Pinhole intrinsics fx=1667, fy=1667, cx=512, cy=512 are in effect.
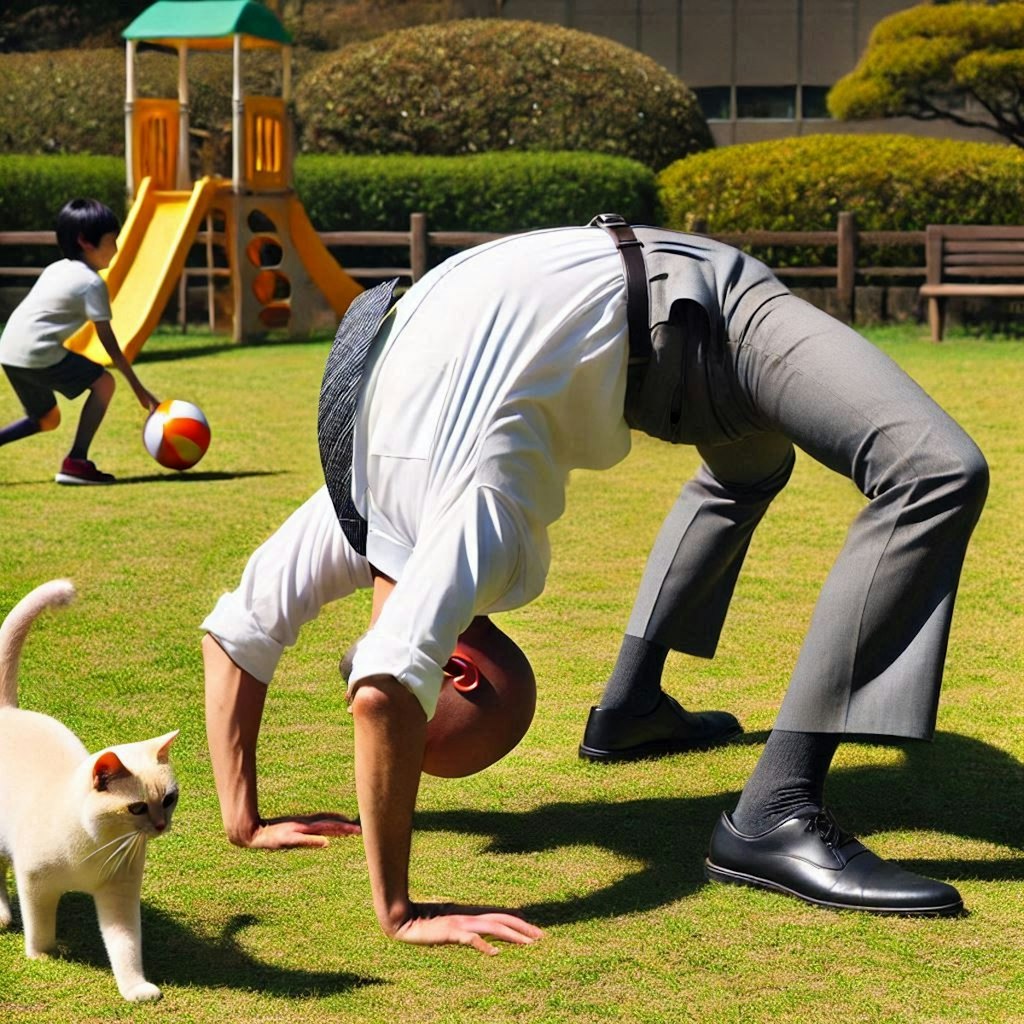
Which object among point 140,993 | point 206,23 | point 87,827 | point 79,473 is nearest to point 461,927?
point 140,993

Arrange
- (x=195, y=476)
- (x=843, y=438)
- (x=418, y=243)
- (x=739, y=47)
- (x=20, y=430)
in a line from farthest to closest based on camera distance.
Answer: (x=739, y=47) < (x=418, y=243) < (x=20, y=430) < (x=195, y=476) < (x=843, y=438)

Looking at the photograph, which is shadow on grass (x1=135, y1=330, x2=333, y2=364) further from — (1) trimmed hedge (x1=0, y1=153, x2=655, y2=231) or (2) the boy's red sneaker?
(2) the boy's red sneaker

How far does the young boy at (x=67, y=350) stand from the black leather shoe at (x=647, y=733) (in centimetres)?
494

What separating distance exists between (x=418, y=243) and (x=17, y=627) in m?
14.5

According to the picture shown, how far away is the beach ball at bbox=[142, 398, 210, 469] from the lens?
8711 mm

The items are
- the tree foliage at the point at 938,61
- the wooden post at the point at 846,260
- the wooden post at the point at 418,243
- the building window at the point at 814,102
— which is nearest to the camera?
the wooden post at the point at 846,260

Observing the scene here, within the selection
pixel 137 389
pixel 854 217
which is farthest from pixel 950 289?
pixel 137 389

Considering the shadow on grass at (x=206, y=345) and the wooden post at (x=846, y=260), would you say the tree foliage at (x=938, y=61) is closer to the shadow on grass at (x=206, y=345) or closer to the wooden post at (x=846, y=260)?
the wooden post at (x=846, y=260)

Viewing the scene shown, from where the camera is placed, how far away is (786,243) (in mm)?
17297

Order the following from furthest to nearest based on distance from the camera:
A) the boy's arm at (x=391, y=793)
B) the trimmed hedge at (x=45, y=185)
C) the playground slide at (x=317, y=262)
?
the trimmed hedge at (x=45, y=185)
the playground slide at (x=317, y=262)
the boy's arm at (x=391, y=793)

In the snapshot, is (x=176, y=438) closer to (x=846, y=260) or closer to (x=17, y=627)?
(x=17, y=627)

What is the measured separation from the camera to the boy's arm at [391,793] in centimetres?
310

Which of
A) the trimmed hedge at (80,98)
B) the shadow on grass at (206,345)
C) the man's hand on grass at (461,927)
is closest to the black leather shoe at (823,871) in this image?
the man's hand on grass at (461,927)

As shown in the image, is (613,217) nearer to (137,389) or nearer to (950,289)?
(137,389)
